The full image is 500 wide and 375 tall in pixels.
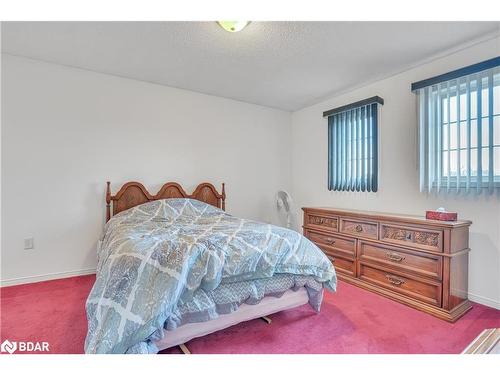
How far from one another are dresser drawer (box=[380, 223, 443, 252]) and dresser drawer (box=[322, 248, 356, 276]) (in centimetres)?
50

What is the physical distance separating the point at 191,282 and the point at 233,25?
203 centimetres

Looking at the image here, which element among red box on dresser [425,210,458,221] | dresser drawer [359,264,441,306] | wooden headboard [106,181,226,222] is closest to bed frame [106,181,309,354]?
wooden headboard [106,181,226,222]

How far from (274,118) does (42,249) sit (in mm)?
3766

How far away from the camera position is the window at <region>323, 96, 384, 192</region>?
3.32 meters

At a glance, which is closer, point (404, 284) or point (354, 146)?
point (404, 284)

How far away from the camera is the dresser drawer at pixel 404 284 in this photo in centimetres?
226

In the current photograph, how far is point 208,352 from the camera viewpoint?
1.69m

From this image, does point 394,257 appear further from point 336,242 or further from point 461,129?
point 461,129

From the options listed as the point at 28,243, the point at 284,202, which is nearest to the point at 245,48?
the point at 284,202

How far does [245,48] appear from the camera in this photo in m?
2.64
